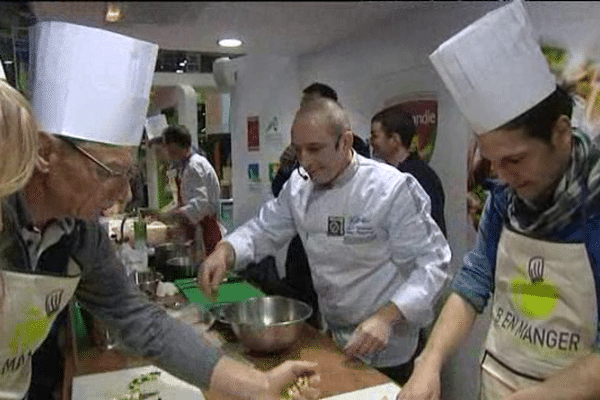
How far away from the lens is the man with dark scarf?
57 centimetres

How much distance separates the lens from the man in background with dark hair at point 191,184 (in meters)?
0.90

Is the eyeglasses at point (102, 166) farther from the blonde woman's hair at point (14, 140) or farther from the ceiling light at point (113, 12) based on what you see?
→ the ceiling light at point (113, 12)

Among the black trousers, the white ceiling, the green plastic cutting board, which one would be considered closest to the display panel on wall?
the white ceiling

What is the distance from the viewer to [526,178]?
61 centimetres

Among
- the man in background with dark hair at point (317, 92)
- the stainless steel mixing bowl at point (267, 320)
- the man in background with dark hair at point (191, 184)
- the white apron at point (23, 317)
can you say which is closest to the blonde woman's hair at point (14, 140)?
the white apron at point (23, 317)

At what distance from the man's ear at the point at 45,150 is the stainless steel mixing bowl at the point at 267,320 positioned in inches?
18.4

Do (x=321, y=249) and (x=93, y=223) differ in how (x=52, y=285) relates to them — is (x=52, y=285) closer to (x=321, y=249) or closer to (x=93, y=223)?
(x=93, y=223)

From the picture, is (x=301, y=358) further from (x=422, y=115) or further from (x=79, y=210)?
(x=422, y=115)

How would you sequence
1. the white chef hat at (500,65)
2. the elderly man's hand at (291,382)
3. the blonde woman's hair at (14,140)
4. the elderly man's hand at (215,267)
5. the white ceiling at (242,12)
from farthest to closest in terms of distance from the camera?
the elderly man's hand at (215,267)
the elderly man's hand at (291,382)
the white chef hat at (500,65)
the blonde woman's hair at (14,140)
the white ceiling at (242,12)

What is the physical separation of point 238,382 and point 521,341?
40 centimetres

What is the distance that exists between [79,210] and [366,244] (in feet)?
2.04

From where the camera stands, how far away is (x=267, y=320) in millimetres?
1078

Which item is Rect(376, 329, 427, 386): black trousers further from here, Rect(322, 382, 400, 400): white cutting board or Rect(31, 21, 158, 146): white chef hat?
Rect(31, 21, 158, 146): white chef hat

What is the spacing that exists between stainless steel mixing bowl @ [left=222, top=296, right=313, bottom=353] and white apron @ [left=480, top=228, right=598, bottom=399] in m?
0.35
